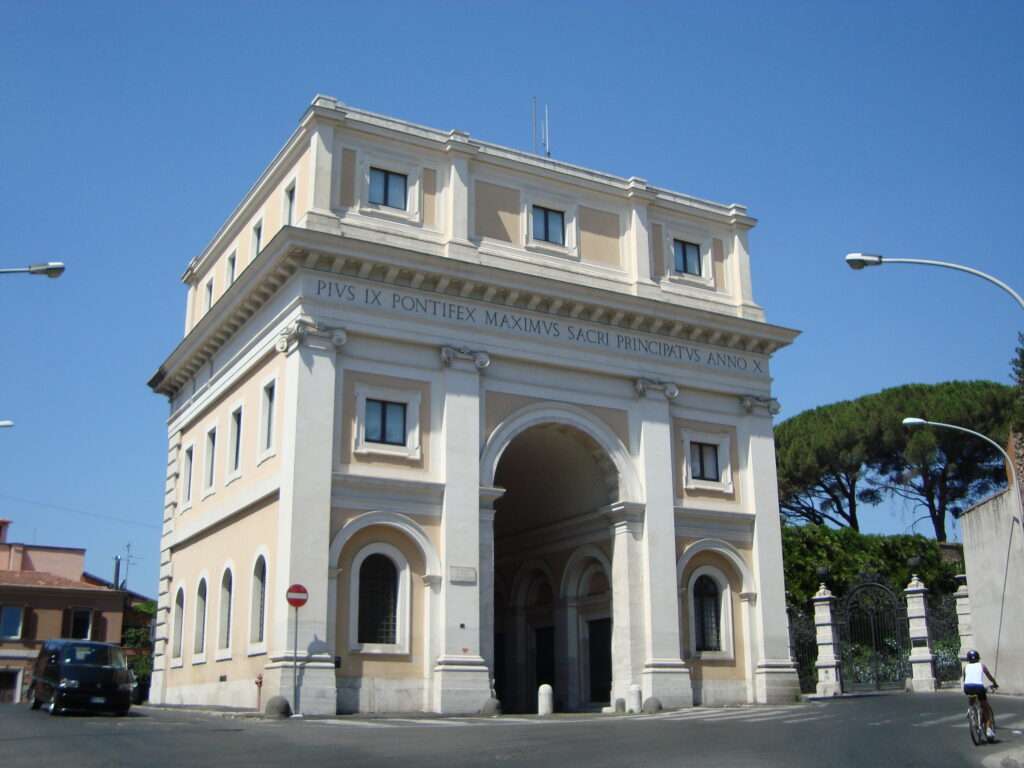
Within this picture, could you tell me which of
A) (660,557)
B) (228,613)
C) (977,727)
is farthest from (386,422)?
(977,727)

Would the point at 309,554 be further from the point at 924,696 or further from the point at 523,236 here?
the point at 924,696

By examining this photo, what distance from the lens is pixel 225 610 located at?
28344mm

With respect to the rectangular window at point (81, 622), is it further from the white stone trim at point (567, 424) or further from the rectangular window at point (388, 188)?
the rectangular window at point (388, 188)

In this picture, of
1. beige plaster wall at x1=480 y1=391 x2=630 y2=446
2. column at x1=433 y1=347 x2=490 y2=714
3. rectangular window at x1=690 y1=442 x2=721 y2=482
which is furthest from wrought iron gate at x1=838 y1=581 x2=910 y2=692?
column at x1=433 y1=347 x2=490 y2=714

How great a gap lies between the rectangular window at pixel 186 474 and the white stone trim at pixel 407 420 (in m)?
9.75

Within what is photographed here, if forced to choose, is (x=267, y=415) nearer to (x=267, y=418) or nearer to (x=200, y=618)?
(x=267, y=418)

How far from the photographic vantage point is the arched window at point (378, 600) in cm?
2473

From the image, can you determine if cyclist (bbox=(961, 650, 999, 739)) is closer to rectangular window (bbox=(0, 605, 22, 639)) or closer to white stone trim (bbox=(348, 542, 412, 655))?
white stone trim (bbox=(348, 542, 412, 655))

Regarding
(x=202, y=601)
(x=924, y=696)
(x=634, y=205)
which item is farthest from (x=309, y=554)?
(x=924, y=696)

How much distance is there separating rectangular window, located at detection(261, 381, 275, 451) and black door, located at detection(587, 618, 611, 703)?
1013 centimetres

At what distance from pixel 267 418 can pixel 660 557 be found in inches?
401

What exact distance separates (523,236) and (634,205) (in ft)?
12.0

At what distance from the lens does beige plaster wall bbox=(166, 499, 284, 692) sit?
83.1 ft

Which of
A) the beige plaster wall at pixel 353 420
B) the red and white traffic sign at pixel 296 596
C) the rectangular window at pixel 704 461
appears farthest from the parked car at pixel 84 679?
the rectangular window at pixel 704 461
